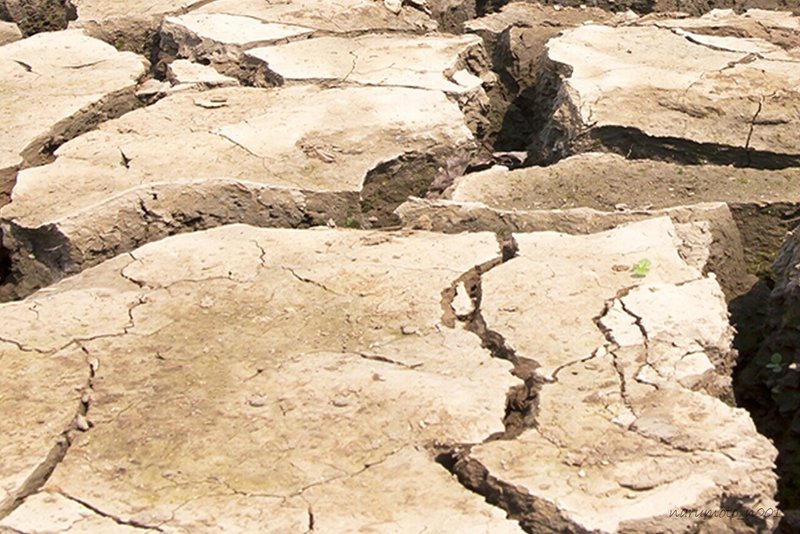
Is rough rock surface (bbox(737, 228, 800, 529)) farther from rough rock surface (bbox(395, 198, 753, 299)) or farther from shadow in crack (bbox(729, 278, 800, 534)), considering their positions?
rough rock surface (bbox(395, 198, 753, 299))

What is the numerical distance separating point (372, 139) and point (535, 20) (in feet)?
6.84

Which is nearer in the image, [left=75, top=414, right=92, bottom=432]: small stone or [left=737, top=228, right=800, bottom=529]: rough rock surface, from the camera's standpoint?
[left=75, top=414, right=92, bottom=432]: small stone

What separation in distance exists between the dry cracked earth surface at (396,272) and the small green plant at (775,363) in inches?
0.5

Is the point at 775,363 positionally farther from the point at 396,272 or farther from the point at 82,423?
the point at 82,423

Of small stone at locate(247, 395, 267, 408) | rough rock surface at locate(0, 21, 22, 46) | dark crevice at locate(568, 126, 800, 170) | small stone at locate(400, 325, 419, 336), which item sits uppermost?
small stone at locate(247, 395, 267, 408)

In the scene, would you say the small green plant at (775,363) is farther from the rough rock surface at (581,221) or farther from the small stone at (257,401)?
the small stone at (257,401)

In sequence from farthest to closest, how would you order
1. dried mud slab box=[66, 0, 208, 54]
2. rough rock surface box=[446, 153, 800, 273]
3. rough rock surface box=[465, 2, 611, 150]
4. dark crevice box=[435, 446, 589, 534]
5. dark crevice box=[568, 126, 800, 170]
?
1. dried mud slab box=[66, 0, 208, 54]
2. rough rock surface box=[465, 2, 611, 150]
3. dark crevice box=[568, 126, 800, 170]
4. rough rock surface box=[446, 153, 800, 273]
5. dark crevice box=[435, 446, 589, 534]

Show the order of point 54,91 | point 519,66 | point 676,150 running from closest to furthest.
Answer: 1. point 676,150
2. point 54,91
3. point 519,66

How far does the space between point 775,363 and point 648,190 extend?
41.3 inches

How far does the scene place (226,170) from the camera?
176 inches

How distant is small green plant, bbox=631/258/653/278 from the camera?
11.8ft

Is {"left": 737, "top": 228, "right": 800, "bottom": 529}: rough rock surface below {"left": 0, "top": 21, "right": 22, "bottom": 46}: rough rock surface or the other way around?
the other way around

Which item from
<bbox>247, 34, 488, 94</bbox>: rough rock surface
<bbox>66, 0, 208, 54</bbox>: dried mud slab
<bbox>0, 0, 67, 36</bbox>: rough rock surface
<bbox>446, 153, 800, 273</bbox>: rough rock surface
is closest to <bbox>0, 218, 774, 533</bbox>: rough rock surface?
<bbox>446, 153, 800, 273</bbox>: rough rock surface

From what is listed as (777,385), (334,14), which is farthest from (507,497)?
(334,14)
